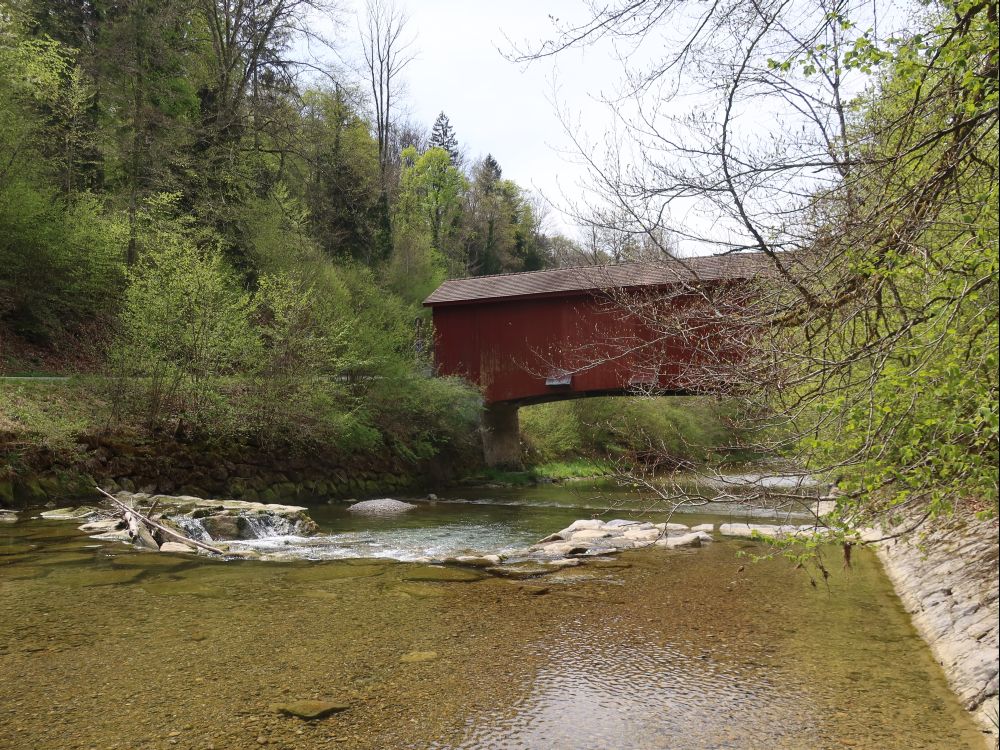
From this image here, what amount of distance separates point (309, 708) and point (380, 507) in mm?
9427

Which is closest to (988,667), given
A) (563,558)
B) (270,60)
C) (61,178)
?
(563,558)

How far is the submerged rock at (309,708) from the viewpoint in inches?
140

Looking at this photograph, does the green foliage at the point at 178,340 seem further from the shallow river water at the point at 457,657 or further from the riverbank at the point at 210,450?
A: the shallow river water at the point at 457,657

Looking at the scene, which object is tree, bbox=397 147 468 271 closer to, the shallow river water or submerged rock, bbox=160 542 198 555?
submerged rock, bbox=160 542 198 555

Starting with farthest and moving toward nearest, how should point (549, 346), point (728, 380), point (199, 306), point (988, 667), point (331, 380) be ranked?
point (549, 346) < point (331, 380) < point (199, 306) < point (728, 380) < point (988, 667)

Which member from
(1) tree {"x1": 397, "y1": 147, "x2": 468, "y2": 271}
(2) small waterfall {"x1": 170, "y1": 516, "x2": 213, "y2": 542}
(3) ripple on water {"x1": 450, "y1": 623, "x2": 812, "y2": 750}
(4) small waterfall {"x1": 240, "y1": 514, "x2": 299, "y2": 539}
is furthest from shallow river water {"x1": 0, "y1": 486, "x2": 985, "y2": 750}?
(1) tree {"x1": 397, "y1": 147, "x2": 468, "y2": 271}

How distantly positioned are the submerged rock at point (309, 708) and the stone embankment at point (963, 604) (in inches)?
114

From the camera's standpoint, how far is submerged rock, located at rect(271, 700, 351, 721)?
11.7 feet

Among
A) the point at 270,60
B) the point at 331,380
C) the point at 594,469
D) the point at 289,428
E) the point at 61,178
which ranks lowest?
the point at 594,469

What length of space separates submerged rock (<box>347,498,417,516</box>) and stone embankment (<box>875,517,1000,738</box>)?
8.32m

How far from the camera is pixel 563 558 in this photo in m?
7.77

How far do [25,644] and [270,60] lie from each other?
18.1 m

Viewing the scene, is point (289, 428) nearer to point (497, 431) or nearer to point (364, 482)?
point (364, 482)

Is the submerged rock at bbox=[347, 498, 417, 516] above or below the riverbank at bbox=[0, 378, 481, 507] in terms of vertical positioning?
below
